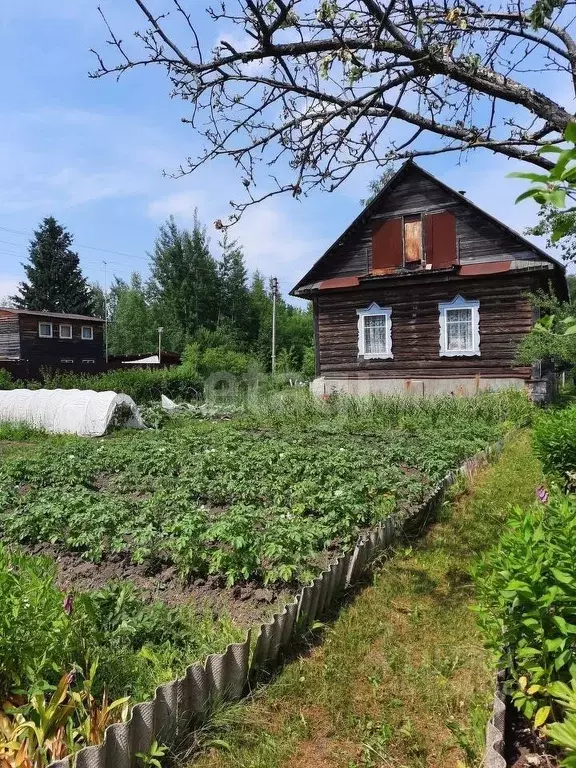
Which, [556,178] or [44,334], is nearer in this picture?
[556,178]

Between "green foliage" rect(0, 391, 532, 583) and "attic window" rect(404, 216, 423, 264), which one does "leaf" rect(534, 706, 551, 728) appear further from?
"attic window" rect(404, 216, 423, 264)

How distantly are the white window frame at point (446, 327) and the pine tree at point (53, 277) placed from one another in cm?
4057

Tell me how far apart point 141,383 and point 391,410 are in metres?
15.4

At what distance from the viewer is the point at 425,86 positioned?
3.54 metres

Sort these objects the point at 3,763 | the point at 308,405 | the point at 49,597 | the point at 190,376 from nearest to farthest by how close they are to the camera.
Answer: the point at 3,763
the point at 49,597
the point at 308,405
the point at 190,376

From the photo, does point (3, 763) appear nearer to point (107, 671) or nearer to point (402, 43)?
point (107, 671)

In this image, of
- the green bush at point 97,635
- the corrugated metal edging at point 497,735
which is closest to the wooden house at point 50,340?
the green bush at point 97,635

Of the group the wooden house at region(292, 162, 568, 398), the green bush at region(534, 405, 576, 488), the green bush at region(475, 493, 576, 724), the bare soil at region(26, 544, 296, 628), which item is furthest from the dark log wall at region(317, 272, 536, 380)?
the green bush at region(475, 493, 576, 724)

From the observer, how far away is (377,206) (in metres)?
17.6

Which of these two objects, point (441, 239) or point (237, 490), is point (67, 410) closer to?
point (237, 490)

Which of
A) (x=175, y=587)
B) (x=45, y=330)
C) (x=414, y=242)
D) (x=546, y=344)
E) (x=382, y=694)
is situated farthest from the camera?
(x=45, y=330)

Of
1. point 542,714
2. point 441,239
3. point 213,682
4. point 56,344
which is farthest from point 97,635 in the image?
point 56,344

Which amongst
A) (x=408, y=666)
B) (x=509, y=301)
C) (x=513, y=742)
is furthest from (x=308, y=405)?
(x=513, y=742)

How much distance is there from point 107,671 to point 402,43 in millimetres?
3737
